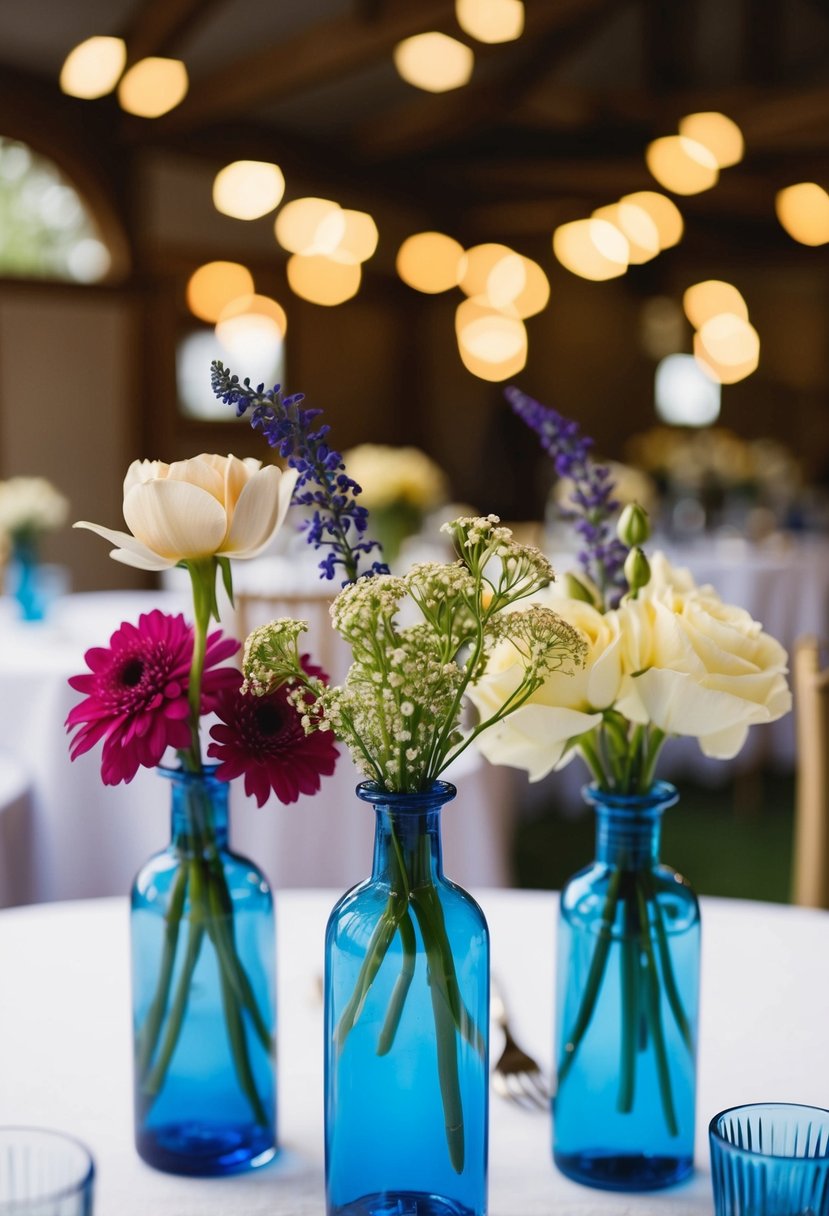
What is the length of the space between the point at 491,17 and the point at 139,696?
3.44m

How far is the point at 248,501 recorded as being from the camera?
2.37 feet

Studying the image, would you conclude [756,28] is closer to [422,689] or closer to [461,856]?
[461,856]

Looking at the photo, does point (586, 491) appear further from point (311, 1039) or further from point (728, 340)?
point (728, 340)

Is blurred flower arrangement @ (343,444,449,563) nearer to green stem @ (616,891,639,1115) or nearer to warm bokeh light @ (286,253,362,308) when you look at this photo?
green stem @ (616,891,639,1115)

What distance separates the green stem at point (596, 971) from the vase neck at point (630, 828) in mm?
11

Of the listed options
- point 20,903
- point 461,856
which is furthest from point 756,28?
point 20,903

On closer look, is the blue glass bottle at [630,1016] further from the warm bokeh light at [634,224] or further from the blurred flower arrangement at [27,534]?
the warm bokeh light at [634,224]

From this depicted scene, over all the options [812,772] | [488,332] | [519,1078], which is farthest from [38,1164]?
[488,332]

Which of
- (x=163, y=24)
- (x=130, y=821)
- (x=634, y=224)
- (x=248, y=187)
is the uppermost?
(x=163, y=24)

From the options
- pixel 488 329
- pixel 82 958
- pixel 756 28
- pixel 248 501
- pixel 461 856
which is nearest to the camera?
pixel 248 501

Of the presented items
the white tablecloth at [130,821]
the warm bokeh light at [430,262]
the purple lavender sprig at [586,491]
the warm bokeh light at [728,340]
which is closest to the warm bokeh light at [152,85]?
the white tablecloth at [130,821]

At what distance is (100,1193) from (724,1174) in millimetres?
363

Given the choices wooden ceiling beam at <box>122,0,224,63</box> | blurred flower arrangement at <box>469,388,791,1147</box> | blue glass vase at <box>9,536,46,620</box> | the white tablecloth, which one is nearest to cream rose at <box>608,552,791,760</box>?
blurred flower arrangement at <box>469,388,791,1147</box>

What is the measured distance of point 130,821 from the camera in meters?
2.42
